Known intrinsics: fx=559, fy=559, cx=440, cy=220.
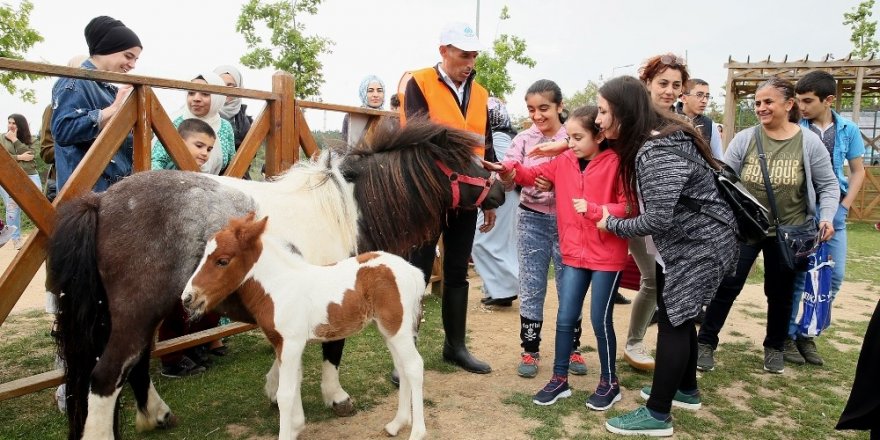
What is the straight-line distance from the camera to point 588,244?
3389 millimetres

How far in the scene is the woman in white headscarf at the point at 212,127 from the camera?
392cm

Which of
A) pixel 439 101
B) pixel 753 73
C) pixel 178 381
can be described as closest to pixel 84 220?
pixel 178 381

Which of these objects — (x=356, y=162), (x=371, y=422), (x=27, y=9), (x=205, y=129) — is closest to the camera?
(x=371, y=422)

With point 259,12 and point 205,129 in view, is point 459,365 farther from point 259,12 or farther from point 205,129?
point 259,12

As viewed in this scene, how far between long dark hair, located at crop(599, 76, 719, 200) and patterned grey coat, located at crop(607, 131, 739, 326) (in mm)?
71

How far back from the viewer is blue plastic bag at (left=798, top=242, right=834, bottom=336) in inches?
171

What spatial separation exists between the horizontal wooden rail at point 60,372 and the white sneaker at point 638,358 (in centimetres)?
279

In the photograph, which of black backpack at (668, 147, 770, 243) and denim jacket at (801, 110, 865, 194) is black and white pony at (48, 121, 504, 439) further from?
denim jacket at (801, 110, 865, 194)

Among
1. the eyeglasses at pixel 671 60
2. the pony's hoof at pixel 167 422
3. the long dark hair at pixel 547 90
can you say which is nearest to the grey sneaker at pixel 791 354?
the eyeglasses at pixel 671 60

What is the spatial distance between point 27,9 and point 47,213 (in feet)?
44.3

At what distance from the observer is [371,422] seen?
3.28 meters

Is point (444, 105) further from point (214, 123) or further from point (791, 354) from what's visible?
point (791, 354)

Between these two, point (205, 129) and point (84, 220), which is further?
point (205, 129)

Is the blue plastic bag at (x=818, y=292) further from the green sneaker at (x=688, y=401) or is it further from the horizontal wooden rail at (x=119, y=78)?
the horizontal wooden rail at (x=119, y=78)
